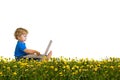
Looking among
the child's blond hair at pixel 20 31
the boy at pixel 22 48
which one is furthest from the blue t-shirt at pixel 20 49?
the child's blond hair at pixel 20 31

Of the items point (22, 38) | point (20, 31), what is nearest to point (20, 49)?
point (22, 38)

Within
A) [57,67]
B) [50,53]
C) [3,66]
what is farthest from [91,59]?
[3,66]

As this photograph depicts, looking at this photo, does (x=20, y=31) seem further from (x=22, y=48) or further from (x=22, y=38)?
(x=22, y=48)

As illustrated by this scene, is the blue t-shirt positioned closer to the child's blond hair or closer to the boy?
the boy

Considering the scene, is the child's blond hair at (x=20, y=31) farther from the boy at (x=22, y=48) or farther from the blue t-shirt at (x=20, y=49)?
the blue t-shirt at (x=20, y=49)

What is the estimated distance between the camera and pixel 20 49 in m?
11.4

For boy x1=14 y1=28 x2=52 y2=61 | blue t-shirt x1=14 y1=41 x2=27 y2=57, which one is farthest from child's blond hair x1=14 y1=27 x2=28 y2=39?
blue t-shirt x1=14 y1=41 x2=27 y2=57

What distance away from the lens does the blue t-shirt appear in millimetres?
11328

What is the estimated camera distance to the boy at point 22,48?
11070 millimetres

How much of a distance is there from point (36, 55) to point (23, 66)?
213 cm

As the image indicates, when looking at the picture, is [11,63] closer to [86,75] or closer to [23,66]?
[23,66]

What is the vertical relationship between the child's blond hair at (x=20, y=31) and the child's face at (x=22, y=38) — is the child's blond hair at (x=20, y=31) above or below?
above

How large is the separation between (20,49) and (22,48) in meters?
0.06

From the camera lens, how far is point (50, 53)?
10852 mm
